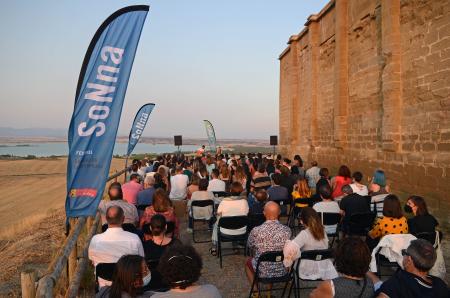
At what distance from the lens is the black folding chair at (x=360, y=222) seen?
6000 millimetres

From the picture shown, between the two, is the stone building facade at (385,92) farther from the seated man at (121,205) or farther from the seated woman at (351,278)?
the seated man at (121,205)

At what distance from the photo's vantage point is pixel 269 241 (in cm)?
471

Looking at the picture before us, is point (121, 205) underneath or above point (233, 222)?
above

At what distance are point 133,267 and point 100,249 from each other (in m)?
1.49

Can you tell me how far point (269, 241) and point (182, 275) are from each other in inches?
85.4

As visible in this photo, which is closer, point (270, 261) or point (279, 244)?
point (270, 261)

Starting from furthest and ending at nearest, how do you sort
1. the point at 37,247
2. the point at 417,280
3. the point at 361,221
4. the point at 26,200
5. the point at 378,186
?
the point at 26,200 → the point at 37,247 → the point at 378,186 → the point at 361,221 → the point at 417,280

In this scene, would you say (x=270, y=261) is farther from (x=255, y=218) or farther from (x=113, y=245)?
(x=255, y=218)

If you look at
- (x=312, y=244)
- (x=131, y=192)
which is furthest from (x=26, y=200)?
(x=312, y=244)

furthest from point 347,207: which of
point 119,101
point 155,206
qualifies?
point 119,101

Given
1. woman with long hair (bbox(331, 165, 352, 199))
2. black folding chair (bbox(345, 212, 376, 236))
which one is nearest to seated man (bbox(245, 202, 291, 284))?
black folding chair (bbox(345, 212, 376, 236))

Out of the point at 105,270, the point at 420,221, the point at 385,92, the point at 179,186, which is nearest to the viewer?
the point at 105,270

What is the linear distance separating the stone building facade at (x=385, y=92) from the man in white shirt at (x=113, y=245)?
22.0 ft

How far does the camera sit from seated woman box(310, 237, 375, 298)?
2.93 metres
